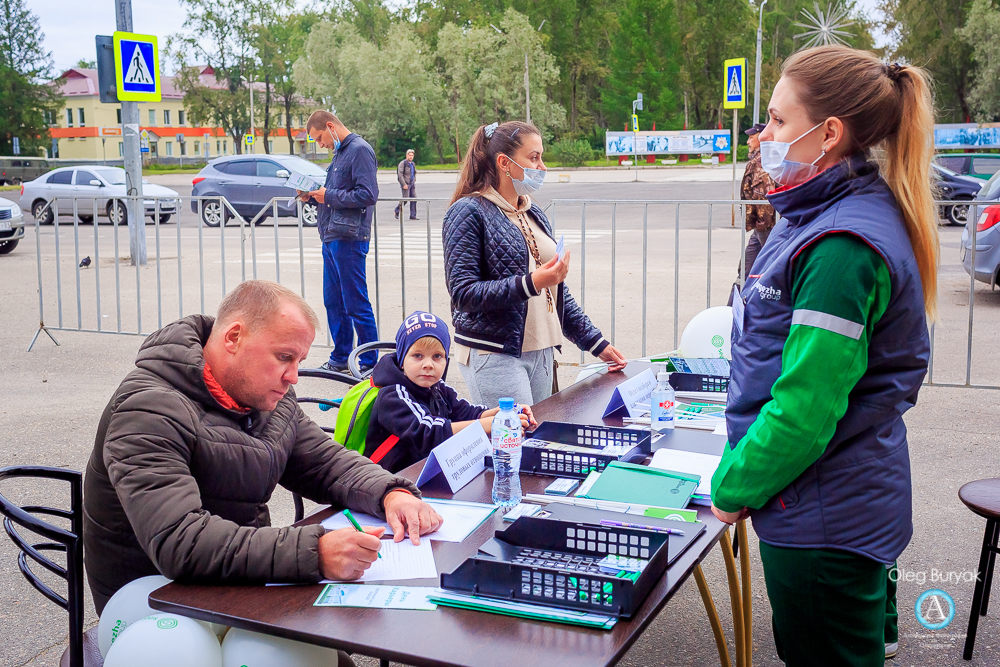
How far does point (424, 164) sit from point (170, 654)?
58.1m

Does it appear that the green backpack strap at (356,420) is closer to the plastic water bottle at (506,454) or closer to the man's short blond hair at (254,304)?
the plastic water bottle at (506,454)

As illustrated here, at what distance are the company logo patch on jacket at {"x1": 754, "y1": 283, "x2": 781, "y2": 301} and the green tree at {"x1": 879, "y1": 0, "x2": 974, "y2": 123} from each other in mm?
52581

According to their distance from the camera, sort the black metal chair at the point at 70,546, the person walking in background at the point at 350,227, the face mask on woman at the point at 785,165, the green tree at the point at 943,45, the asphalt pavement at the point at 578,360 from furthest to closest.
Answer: the green tree at the point at 943,45 < the person walking in background at the point at 350,227 < the asphalt pavement at the point at 578,360 < the black metal chair at the point at 70,546 < the face mask on woman at the point at 785,165

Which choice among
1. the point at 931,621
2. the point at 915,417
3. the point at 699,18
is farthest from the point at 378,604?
the point at 699,18

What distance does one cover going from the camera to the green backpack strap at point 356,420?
3074 millimetres

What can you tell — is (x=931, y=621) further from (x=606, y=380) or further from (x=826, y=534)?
(x=826, y=534)

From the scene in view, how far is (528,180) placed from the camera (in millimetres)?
3703

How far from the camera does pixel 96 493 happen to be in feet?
7.14

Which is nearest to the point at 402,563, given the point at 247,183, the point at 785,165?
the point at 785,165

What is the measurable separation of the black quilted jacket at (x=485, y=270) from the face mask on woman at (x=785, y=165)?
1597 millimetres

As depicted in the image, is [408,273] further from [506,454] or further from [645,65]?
[645,65]

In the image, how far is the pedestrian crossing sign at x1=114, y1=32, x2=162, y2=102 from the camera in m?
10.9

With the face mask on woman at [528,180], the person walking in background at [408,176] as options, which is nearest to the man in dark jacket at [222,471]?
the face mask on woman at [528,180]

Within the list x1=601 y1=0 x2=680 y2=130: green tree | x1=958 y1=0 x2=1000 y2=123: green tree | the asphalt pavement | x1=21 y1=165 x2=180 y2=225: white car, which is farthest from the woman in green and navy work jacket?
x1=601 y1=0 x2=680 y2=130: green tree
